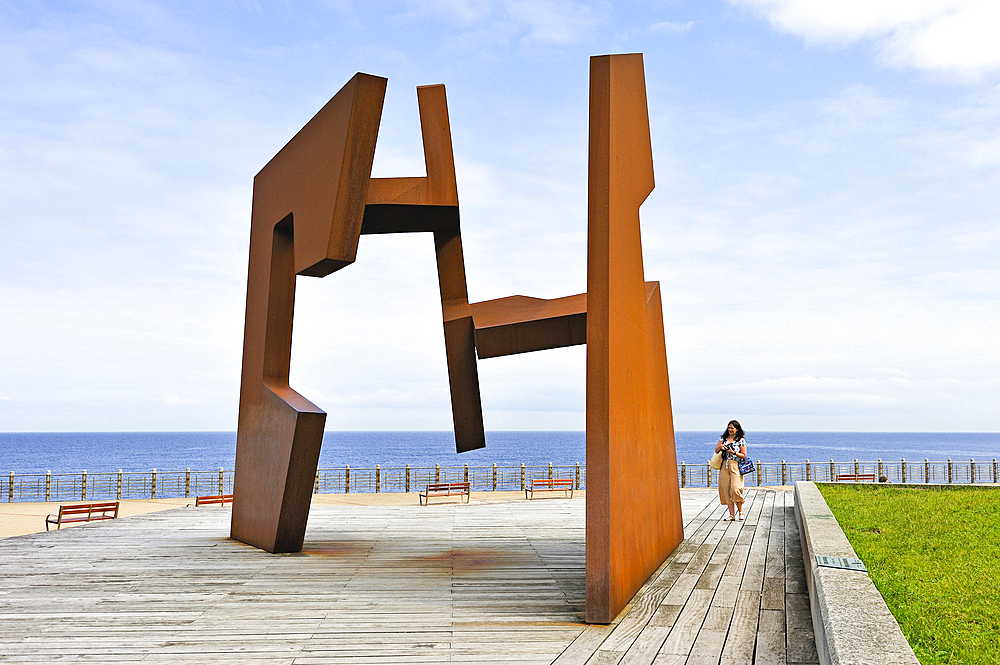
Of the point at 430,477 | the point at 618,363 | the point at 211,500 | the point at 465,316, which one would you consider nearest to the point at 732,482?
the point at 465,316

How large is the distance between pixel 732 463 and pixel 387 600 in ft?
20.4

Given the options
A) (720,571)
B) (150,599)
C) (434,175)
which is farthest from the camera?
(434,175)

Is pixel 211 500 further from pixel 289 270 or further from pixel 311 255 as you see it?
pixel 311 255

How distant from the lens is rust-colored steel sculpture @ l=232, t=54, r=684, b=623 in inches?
235

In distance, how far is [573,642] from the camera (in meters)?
5.23

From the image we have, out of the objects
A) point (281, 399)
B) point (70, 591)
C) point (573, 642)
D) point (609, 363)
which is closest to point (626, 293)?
point (609, 363)

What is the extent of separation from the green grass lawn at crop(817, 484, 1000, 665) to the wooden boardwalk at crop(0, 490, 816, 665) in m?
0.71

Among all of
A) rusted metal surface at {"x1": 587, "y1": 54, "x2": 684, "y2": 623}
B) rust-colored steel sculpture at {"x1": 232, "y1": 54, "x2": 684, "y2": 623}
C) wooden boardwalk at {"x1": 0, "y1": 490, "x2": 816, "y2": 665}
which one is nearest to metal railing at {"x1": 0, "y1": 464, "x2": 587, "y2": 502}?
rusted metal surface at {"x1": 587, "y1": 54, "x2": 684, "y2": 623}

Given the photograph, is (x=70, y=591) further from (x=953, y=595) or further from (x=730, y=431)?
(x=730, y=431)

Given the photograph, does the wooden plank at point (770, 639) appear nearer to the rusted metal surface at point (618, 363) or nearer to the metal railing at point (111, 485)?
the rusted metal surface at point (618, 363)

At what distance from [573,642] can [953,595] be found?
8.23 feet

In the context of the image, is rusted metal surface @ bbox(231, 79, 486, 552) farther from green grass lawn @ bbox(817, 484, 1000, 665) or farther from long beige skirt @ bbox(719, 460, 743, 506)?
green grass lawn @ bbox(817, 484, 1000, 665)

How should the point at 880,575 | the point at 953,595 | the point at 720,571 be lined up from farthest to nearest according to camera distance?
the point at 720,571 < the point at 880,575 < the point at 953,595

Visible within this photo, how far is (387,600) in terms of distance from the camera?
6.59 m
